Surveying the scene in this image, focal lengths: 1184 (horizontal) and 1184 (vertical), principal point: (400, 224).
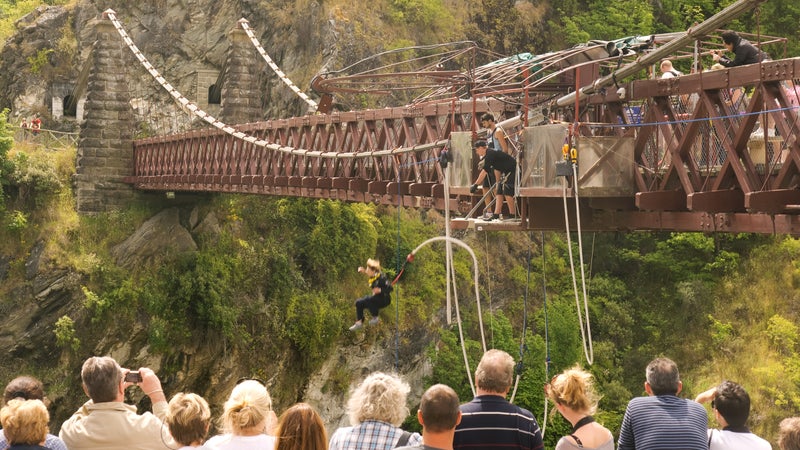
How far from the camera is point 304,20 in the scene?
111ft

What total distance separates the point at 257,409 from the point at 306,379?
21.4m

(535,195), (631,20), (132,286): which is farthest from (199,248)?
(535,195)

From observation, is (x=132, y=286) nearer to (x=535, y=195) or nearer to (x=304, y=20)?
(x=304, y=20)

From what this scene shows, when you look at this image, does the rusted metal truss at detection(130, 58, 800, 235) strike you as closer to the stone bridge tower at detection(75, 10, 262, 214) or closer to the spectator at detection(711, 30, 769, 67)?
the spectator at detection(711, 30, 769, 67)

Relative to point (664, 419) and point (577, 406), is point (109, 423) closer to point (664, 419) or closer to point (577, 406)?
point (577, 406)

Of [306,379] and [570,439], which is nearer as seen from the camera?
[570,439]

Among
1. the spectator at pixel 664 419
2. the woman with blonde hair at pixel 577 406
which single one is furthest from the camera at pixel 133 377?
the spectator at pixel 664 419

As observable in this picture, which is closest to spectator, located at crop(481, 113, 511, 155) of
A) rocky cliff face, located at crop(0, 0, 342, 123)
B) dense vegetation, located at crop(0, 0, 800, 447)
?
dense vegetation, located at crop(0, 0, 800, 447)

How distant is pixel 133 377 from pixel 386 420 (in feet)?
5.52

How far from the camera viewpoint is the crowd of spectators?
5926mm

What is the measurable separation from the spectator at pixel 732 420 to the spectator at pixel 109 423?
10.1 ft

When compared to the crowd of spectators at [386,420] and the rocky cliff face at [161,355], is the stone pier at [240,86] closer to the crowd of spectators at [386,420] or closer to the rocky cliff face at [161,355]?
the rocky cliff face at [161,355]

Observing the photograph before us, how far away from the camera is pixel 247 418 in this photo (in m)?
6.23

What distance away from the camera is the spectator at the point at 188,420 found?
6.14 meters
